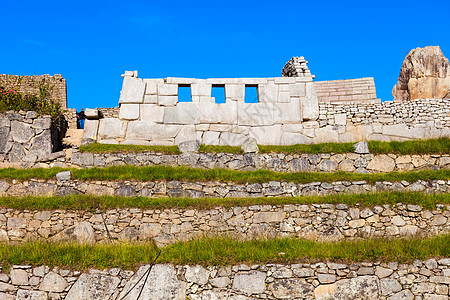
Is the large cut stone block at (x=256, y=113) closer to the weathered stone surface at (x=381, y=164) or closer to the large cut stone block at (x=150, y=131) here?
the large cut stone block at (x=150, y=131)

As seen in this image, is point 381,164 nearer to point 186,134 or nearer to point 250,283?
point 186,134

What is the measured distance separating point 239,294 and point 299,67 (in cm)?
1001

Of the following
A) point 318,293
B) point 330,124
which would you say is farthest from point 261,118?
point 318,293

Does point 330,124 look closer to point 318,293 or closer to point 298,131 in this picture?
point 298,131

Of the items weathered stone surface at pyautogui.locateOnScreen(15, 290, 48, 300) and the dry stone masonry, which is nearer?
weathered stone surface at pyautogui.locateOnScreen(15, 290, 48, 300)

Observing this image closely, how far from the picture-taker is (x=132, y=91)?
16.1 m

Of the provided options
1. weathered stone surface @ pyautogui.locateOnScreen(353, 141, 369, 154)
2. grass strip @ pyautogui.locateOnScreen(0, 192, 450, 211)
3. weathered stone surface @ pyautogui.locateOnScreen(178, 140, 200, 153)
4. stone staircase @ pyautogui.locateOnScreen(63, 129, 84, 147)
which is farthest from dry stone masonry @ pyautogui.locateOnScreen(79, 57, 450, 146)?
grass strip @ pyautogui.locateOnScreen(0, 192, 450, 211)

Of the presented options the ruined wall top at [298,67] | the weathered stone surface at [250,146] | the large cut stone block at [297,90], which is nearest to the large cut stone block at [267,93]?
the large cut stone block at [297,90]

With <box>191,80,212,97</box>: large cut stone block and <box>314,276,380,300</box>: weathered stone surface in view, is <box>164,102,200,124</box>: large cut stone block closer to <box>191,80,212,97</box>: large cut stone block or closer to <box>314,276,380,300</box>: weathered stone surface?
<box>191,80,212,97</box>: large cut stone block

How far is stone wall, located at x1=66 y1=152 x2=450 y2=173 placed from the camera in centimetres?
1427

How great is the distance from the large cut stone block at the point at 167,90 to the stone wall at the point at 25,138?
3581 mm

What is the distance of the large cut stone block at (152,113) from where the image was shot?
624 inches

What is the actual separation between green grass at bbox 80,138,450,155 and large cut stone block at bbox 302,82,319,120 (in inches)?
59.1

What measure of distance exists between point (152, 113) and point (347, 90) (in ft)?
24.0
